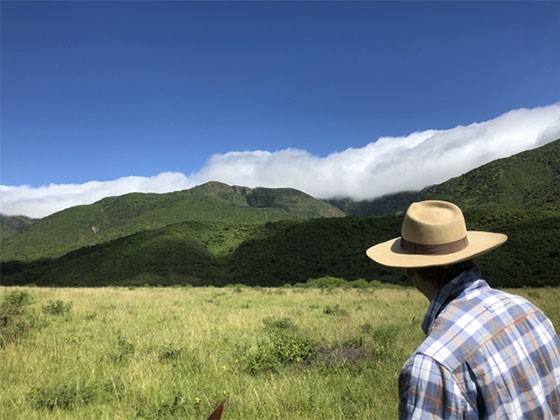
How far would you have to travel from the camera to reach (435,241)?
192cm

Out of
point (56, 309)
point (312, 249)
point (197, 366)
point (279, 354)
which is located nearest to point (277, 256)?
point (312, 249)

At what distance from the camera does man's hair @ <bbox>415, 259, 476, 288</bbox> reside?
188 centimetres

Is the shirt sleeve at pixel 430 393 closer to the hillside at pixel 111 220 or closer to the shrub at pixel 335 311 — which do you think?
the shrub at pixel 335 311

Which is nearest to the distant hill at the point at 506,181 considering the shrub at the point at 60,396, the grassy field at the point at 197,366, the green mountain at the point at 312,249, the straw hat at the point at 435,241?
the green mountain at the point at 312,249

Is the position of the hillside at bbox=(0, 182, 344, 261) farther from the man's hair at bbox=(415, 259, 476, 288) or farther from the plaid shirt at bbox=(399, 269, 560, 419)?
the plaid shirt at bbox=(399, 269, 560, 419)

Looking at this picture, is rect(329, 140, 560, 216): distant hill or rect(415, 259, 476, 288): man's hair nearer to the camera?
rect(415, 259, 476, 288): man's hair

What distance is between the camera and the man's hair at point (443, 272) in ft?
6.17

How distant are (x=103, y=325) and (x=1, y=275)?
83226 millimetres

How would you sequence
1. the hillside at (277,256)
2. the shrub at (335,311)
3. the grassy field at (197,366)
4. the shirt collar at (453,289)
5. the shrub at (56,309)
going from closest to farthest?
the shirt collar at (453,289) → the grassy field at (197,366) → the shrub at (56,309) → the shrub at (335,311) → the hillside at (277,256)

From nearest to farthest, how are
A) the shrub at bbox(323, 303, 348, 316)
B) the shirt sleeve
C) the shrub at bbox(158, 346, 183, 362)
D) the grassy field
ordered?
the shirt sleeve → the grassy field → the shrub at bbox(158, 346, 183, 362) → the shrub at bbox(323, 303, 348, 316)

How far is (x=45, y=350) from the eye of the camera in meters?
7.68

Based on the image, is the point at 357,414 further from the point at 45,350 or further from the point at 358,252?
the point at 358,252

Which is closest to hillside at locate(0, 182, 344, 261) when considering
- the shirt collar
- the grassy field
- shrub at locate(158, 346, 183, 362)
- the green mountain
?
the green mountain

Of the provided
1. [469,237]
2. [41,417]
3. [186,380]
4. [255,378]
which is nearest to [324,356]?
[255,378]
